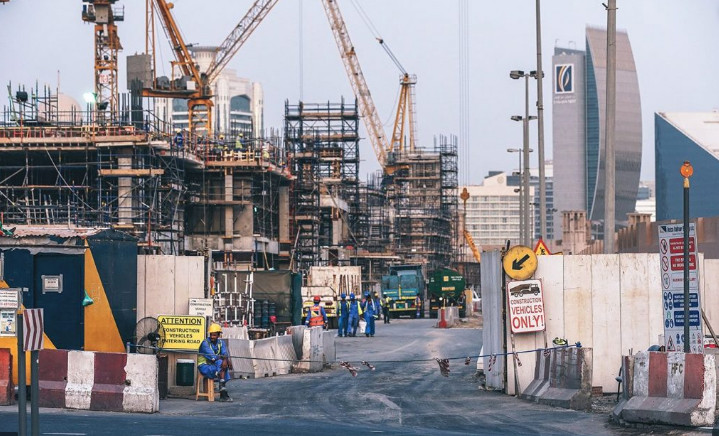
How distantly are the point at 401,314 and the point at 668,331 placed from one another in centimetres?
5941

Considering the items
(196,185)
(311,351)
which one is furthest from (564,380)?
(196,185)

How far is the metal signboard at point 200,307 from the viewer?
2559 cm

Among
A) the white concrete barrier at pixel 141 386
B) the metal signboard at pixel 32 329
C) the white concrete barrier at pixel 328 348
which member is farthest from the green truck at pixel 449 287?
the metal signboard at pixel 32 329

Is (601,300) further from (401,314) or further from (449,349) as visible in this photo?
(401,314)

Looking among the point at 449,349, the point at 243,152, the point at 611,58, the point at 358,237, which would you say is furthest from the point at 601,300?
the point at 358,237

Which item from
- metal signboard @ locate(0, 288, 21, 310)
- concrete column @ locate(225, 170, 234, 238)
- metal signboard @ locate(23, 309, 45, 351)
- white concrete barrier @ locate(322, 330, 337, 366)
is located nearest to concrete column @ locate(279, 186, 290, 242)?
concrete column @ locate(225, 170, 234, 238)

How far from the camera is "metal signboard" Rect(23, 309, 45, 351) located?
13.8 m

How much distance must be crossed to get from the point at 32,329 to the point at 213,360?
8217 mm

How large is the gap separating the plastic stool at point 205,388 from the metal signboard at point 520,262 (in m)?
5.84

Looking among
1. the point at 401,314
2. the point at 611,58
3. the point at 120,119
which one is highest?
the point at 120,119

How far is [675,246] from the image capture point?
18.4 m

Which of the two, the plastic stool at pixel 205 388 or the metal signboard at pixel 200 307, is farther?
the metal signboard at pixel 200 307

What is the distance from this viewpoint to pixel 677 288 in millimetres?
18297

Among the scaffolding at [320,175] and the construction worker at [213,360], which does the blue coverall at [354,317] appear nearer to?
the construction worker at [213,360]
